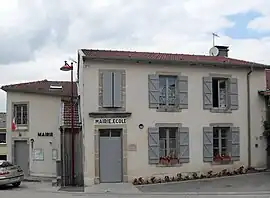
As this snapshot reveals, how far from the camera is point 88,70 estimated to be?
71.0 ft

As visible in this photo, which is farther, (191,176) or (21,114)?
(21,114)

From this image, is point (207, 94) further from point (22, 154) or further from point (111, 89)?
point (22, 154)

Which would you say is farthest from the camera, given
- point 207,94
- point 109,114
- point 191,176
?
point 207,94

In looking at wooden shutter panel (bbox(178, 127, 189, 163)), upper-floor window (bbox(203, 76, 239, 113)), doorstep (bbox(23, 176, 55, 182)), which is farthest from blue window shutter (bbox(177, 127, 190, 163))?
doorstep (bbox(23, 176, 55, 182))

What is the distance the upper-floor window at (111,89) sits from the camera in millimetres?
21766

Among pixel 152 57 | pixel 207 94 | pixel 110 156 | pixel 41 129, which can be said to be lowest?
pixel 110 156

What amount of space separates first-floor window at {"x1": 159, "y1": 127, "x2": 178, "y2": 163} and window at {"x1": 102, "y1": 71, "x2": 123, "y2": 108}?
2.48 meters

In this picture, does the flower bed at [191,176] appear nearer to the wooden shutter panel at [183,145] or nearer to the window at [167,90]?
the wooden shutter panel at [183,145]

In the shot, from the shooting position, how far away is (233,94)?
77.9ft

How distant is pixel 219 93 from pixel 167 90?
2.66 m

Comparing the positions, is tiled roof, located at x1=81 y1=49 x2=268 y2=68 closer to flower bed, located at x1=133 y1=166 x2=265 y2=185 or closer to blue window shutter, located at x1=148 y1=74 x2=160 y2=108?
blue window shutter, located at x1=148 y1=74 x2=160 y2=108

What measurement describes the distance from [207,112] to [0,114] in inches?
1156

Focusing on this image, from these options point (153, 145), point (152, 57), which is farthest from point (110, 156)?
point (152, 57)

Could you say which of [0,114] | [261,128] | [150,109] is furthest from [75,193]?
[0,114]
